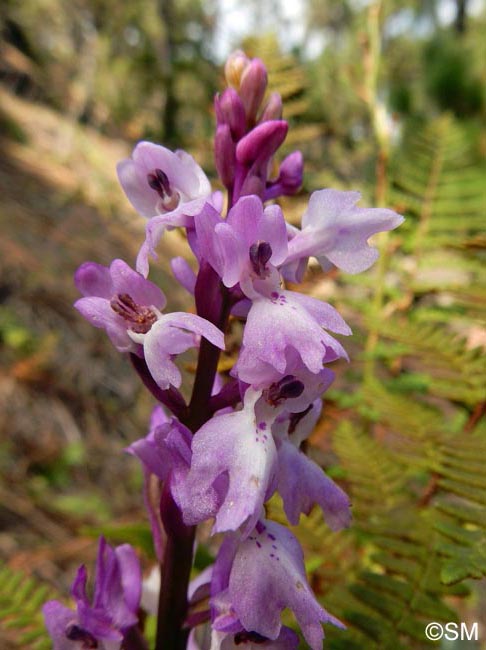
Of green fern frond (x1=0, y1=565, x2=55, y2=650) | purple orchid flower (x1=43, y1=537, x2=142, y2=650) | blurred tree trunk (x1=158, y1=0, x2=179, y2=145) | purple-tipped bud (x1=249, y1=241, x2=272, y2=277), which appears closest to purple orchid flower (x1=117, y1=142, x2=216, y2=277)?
purple-tipped bud (x1=249, y1=241, x2=272, y2=277)

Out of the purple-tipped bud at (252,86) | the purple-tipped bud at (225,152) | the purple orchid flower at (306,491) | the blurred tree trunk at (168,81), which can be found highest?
the blurred tree trunk at (168,81)

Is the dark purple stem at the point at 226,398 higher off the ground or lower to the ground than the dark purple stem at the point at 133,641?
higher

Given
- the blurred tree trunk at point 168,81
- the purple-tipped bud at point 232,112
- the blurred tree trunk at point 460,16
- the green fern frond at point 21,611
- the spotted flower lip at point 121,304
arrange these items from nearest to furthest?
1. the spotted flower lip at point 121,304
2. the purple-tipped bud at point 232,112
3. the green fern frond at point 21,611
4. the blurred tree trunk at point 168,81
5. the blurred tree trunk at point 460,16

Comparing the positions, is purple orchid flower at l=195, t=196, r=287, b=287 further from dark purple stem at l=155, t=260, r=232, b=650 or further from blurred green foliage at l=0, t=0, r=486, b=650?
blurred green foliage at l=0, t=0, r=486, b=650

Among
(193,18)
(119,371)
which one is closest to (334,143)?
(193,18)

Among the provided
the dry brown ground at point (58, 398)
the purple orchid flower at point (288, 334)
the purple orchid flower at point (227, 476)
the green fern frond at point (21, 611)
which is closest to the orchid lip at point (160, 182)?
the purple orchid flower at point (288, 334)

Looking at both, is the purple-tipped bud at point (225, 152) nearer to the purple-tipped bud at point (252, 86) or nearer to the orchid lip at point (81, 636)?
the purple-tipped bud at point (252, 86)
